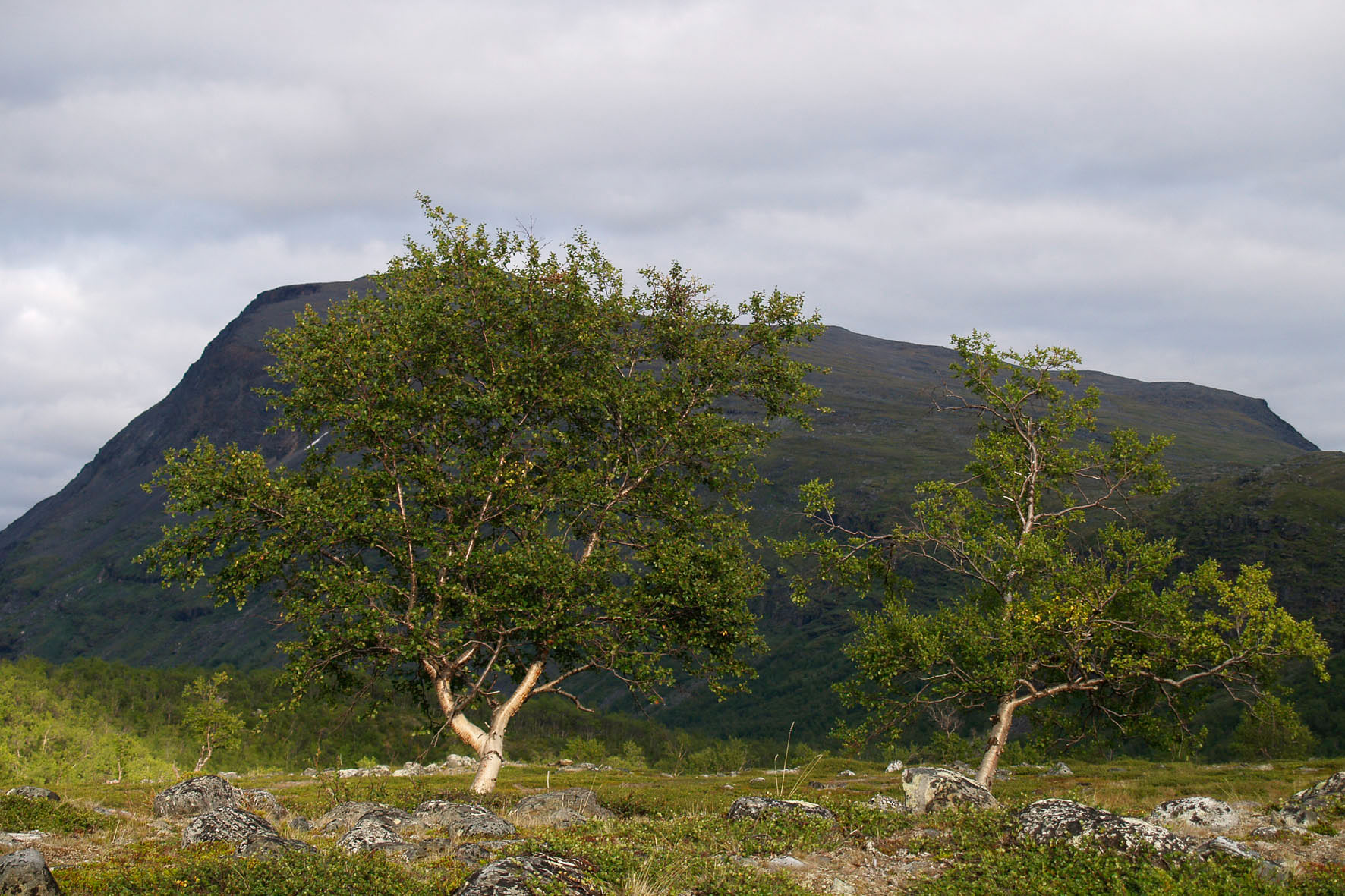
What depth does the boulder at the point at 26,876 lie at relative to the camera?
36.1ft

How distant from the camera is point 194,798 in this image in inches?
895

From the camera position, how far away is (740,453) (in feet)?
101

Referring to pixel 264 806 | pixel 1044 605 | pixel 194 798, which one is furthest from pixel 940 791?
pixel 194 798

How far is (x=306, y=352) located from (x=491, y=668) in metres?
11.8

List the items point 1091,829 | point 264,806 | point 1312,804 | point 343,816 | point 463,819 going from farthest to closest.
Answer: point 264,806, point 343,816, point 1312,804, point 463,819, point 1091,829

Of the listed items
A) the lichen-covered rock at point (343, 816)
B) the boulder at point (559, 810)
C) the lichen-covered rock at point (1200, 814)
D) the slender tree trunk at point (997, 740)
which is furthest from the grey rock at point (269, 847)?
the slender tree trunk at point (997, 740)

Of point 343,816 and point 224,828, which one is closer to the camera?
point 224,828

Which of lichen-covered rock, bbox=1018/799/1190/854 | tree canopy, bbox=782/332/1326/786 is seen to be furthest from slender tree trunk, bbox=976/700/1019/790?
lichen-covered rock, bbox=1018/799/1190/854

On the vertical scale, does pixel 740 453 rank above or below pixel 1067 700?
above

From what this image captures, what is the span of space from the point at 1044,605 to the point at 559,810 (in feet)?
57.1

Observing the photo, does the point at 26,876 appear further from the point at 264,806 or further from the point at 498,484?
the point at 498,484

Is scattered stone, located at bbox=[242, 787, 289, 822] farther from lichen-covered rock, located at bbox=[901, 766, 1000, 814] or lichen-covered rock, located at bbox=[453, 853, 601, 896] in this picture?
lichen-covered rock, located at bbox=[901, 766, 1000, 814]

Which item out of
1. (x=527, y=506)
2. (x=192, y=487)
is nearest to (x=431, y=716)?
(x=527, y=506)

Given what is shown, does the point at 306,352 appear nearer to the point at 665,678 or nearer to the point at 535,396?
the point at 535,396
